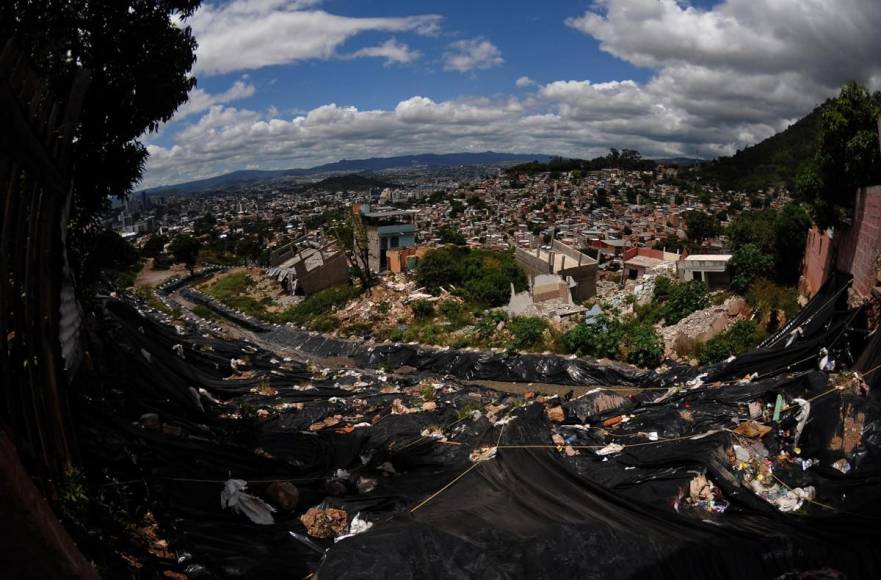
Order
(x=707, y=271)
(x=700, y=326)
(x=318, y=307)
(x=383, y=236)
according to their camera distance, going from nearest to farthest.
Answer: (x=700, y=326) < (x=707, y=271) < (x=318, y=307) < (x=383, y=236)

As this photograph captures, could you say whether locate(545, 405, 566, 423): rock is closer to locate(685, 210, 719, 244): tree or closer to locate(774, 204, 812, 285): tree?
locate(774, 204, 812, 285): tree

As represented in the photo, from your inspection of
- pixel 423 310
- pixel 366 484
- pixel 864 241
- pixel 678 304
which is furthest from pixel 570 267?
pixel 366 484

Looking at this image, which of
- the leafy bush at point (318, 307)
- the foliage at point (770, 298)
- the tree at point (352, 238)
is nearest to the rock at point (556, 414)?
the foliage at point (770, 298)

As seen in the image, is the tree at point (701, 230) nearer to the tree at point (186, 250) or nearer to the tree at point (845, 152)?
the tree at point (845, 152)


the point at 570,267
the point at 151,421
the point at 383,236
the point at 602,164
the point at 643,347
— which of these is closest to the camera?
the point at 151,421

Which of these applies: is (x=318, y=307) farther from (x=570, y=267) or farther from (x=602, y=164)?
(x=602, y=164)

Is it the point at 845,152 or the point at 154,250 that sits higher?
the point at 845,152
